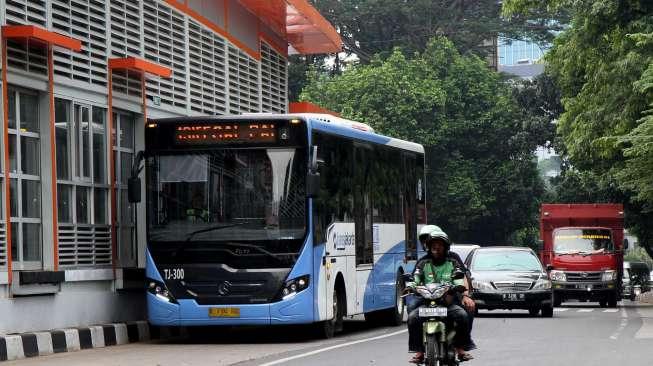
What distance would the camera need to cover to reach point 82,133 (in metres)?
22.0

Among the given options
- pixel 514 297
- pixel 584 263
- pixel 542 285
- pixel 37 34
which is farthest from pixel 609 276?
pixel 37 34

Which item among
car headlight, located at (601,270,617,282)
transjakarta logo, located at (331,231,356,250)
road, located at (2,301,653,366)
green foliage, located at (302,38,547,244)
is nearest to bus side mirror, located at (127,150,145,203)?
road, located at (2,301,653,366)

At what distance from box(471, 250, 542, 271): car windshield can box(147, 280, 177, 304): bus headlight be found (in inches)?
429

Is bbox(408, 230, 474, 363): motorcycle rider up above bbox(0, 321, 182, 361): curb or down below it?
above

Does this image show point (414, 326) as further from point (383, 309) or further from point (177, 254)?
point (383, 309)

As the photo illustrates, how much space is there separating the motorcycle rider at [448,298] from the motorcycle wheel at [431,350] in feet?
0.69

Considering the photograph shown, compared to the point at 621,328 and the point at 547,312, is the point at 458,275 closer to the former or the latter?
the point at 621,328

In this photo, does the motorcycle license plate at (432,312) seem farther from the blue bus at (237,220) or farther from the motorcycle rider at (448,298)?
the blue bus at (237,220)

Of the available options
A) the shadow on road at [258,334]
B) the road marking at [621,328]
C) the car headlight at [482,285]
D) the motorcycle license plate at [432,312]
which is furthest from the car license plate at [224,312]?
the car headlight at [482,285]

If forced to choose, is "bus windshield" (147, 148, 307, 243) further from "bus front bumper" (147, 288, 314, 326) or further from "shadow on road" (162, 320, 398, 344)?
"shadow on road" (162, 320, 398, 344)

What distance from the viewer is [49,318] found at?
66.0 feet

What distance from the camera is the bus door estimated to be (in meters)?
23.4

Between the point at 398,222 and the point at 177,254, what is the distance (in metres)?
6.47

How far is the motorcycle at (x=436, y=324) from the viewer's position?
1204 cm
